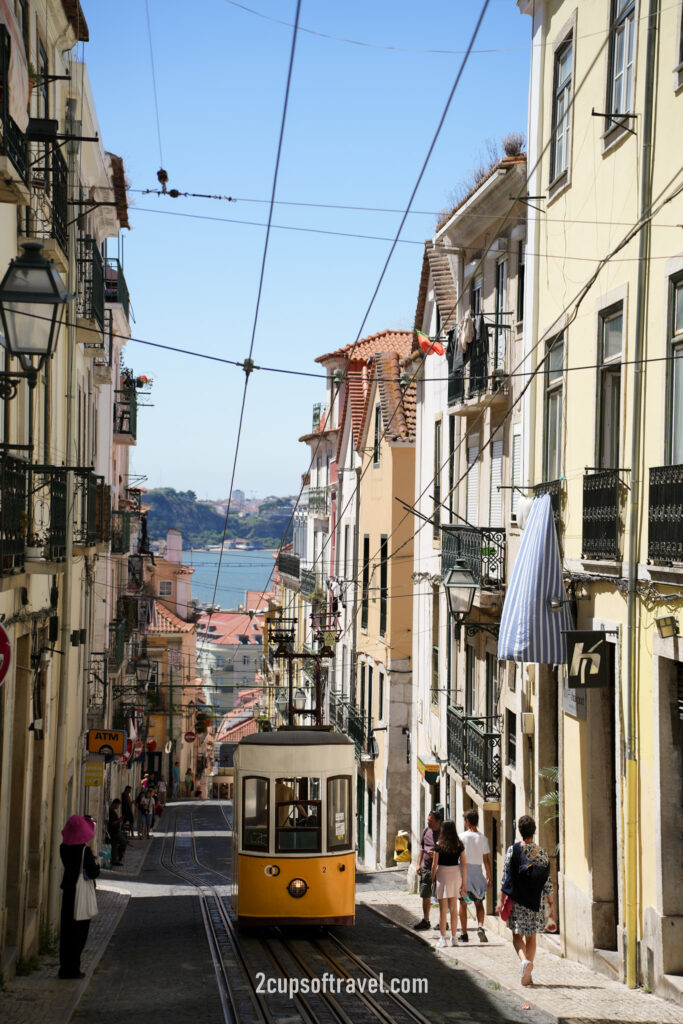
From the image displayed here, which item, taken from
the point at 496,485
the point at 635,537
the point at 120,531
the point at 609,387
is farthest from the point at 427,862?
the point at 120,531

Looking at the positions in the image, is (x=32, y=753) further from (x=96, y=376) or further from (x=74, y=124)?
(x=96, y=376)

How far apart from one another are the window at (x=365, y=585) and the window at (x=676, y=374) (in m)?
21.6

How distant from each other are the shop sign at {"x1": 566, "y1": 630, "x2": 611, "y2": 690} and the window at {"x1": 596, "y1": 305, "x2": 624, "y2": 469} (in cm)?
168

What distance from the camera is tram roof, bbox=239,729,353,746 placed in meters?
14.9

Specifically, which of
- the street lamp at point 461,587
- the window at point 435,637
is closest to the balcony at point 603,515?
the street lamp at point 461,587

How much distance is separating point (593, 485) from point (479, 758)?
7178 millimetres

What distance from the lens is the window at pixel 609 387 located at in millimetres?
12133

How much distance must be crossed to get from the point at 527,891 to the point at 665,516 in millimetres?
3360

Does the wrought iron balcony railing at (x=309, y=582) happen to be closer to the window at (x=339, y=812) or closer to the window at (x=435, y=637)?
the window at (x=435, y=637)

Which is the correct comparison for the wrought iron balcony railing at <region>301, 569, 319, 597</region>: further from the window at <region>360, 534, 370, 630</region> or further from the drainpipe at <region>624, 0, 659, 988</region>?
the drainpipe at <region>624, 0, 659, 988</region>

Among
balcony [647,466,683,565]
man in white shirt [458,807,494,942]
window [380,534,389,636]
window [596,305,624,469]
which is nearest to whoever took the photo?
balcony [647,466,683,565]

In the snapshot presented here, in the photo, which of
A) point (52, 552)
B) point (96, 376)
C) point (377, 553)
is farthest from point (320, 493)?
point (52, 552)

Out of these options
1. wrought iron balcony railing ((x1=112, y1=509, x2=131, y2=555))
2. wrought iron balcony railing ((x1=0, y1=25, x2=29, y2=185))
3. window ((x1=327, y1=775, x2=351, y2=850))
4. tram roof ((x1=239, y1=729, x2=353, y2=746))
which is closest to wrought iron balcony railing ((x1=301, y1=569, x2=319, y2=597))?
wrought iron balcony railing ((x1=112, y1=509, x2=131, y2=555))

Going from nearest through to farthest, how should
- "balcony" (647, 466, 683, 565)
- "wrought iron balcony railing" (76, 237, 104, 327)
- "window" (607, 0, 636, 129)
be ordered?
"balcony" (647, 466, 683, 565), "window" (607, 0, 636, 129), "wrought iron balcony railing" (76, 237, 104, 327)
